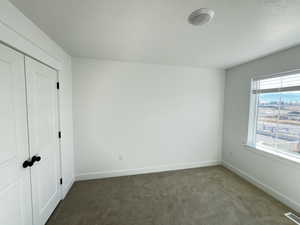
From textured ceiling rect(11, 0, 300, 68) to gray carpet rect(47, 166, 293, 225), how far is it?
2487 mm

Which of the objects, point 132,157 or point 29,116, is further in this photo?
point 132,157

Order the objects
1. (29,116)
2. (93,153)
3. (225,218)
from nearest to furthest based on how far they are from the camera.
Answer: (29,116), (225,218), (93,153)

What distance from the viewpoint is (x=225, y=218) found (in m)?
1.82

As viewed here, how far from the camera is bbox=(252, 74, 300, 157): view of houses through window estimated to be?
208cm

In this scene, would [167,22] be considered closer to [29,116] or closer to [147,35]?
[147,35]

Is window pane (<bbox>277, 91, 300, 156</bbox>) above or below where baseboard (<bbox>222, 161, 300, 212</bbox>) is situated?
above

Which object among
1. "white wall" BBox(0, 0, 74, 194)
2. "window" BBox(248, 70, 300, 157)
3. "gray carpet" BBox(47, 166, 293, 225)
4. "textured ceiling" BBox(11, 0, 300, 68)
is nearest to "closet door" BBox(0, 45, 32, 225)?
"white wall" BBox(0, 0, 74, 194)

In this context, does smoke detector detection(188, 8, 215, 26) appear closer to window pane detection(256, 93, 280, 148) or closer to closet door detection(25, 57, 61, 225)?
closet door detection(25, 57, 61, 225)

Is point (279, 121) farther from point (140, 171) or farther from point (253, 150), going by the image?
point (140, 171)

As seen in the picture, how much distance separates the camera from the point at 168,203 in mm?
2092

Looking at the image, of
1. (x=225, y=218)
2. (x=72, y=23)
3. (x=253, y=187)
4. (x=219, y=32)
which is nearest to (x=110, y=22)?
(x=72, y=23)

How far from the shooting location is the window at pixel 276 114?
2.09 meters

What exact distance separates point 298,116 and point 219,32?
185cm

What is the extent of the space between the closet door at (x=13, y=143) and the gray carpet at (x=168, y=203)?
28.6 inches
